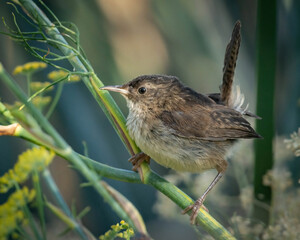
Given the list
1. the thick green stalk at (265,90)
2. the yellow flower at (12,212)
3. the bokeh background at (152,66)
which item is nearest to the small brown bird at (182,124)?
the thick green stalk at (265,90)

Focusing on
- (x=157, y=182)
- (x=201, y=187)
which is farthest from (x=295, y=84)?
(x=157, y=182)

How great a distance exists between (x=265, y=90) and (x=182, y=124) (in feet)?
1.94

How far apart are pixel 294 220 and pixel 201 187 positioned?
701 millimetres

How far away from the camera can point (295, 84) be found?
3.03 metres

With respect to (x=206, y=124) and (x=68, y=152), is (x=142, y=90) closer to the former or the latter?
(x=206, y=124)

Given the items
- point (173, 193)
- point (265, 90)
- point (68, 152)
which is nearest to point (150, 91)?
point (265, 90)

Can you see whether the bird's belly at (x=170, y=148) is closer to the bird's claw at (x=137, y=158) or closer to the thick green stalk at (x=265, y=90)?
the bird's claw at (x=137, y=158)

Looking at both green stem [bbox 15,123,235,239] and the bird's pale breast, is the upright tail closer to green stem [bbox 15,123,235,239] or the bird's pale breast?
the bird's pale breast

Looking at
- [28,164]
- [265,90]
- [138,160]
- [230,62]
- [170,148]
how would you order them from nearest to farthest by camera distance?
[28,164] < [138,160] < [170,148] < [230,62] < [265,90]

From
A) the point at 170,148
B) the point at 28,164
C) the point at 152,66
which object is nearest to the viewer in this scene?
the point at 28,164

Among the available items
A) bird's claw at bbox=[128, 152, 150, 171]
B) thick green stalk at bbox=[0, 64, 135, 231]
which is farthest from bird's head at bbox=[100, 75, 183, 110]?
thick green stalk at bbox=[0, 64, 135, 231]

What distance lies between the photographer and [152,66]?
11.2ft

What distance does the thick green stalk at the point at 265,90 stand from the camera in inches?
88.4

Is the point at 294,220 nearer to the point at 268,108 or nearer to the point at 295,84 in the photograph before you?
the point at 268,108
